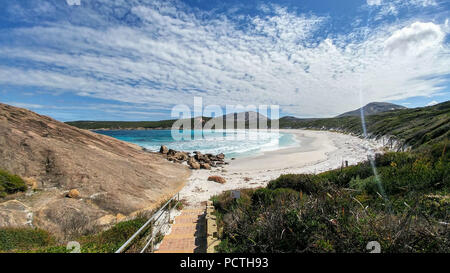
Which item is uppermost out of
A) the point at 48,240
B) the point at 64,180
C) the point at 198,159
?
the point at 64,180

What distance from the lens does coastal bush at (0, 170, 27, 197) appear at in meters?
7.64

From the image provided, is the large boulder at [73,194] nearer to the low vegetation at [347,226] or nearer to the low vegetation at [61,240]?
the low vegetation at [61,240]

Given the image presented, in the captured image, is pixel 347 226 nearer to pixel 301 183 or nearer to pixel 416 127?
pixel 301 183

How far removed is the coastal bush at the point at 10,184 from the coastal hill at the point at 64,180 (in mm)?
312

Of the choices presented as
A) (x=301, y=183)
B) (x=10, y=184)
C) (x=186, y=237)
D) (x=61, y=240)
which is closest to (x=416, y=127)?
(x=301, y=183)

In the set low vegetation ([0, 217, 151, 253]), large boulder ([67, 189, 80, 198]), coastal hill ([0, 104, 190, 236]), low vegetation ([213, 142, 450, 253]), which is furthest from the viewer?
large boulder ([67, 189, 80, 198])

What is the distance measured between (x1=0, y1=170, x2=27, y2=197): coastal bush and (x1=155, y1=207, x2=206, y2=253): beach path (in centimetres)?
687

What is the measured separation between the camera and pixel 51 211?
7.30 meters

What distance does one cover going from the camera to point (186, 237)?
5.98 m

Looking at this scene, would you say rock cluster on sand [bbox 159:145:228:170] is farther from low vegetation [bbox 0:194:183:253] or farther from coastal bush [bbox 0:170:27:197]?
low vegetation [bbox 0:194:183:253]

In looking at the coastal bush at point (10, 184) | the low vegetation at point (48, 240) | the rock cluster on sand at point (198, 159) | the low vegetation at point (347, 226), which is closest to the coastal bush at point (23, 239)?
the low vegetation at point (48, 240)

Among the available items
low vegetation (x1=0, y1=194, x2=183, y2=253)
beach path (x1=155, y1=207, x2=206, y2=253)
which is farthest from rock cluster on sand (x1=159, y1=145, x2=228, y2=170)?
low vegetation (x1=0, y1=194, x2=183, y2=253)

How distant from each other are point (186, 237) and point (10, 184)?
26.5 feet
